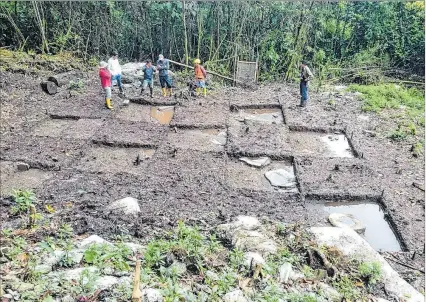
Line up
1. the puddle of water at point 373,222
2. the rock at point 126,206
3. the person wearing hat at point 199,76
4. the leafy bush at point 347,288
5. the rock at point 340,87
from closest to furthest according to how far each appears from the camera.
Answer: the leafy bush at point 347,288 → the rock at point 126,206 → the puddle of water at point 373,222 → the person wearing hat at point 199,76 → the rock at point 340,87

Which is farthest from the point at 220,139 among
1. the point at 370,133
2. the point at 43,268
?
the point at 43,268

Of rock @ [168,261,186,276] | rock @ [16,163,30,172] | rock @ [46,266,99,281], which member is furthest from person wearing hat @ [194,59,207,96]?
rock @ [46,266,99,281]

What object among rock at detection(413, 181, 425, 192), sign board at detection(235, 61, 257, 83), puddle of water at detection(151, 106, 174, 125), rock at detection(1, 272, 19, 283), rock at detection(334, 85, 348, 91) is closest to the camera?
rock at detection(1, 272, 19, 283)

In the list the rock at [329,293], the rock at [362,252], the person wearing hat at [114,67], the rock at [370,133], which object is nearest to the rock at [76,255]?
the rock at [329,293]

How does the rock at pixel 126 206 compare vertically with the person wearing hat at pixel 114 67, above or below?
below

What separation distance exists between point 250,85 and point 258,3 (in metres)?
2.49

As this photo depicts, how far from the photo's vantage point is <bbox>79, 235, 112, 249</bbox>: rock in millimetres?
4350

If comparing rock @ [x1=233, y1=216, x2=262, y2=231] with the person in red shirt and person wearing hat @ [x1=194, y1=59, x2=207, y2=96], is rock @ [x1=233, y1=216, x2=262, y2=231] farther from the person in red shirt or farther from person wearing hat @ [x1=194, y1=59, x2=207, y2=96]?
person wearing hat @ [x1=194, y1=59, x2=207, y2=96]

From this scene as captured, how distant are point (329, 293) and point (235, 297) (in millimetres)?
993

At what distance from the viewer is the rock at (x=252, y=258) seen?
4329 mm

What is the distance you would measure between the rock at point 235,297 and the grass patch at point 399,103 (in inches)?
249

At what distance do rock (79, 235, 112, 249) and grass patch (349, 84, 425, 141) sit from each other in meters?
6.63

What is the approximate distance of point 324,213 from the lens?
245 inches

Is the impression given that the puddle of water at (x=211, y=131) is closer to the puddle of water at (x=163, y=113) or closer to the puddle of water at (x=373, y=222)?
the puddle of water at (x=163, y=113)
